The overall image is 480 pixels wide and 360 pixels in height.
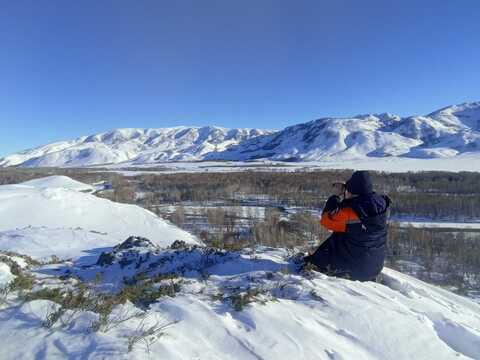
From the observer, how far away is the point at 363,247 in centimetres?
505

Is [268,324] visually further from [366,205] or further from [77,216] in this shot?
[77,216]

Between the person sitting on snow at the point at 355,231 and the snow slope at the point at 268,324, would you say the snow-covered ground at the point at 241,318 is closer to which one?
the snow slope at the point at 268,324

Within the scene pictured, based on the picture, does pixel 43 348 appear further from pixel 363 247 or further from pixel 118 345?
pixel 363 247

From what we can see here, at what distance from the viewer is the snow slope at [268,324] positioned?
2.91 m

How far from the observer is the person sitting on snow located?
4914mm

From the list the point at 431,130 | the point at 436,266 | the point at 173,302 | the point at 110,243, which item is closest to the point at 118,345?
the point at 173,302

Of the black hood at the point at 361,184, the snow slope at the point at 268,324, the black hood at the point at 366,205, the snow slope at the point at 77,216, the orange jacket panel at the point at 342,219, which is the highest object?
the black hood at the point at 361,184

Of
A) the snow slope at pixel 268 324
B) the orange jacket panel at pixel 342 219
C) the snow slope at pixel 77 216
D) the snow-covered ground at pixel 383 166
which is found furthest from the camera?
the snow-covered ground at pixel 383 166

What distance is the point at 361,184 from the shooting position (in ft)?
16.1

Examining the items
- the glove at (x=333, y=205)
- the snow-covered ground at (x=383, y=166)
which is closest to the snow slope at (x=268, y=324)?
the glove at (x=333, y=205)

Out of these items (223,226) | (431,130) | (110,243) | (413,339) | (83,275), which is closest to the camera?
(413,339)

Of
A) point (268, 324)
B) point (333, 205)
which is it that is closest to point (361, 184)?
point (333, 205)

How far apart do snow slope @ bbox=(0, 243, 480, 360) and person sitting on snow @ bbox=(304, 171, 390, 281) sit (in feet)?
0.90

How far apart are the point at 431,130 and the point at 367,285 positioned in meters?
213
